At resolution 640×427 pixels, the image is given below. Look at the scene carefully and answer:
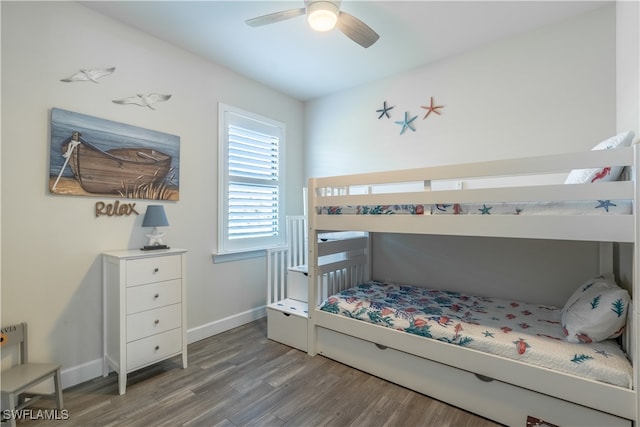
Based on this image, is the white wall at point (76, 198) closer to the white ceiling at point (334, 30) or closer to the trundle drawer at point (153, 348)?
the white ceiling at point (334, 30)

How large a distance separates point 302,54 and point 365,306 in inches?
87.8

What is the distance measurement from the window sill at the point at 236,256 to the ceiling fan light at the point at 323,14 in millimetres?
2109

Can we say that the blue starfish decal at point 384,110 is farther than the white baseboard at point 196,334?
Yes

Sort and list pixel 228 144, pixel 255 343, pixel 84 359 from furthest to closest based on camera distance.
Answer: pixel 228 144
pixel 255 343
pixel 84 359

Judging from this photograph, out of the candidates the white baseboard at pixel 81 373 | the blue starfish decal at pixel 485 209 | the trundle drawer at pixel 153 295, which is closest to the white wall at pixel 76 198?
the white baseboard at pixel 81 373

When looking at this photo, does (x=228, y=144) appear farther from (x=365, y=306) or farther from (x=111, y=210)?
(x=365, y=306)

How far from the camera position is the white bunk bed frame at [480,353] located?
1.32m

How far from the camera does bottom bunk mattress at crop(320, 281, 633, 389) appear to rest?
1.39 m

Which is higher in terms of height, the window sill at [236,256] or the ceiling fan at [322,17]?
the ceiling fan at [322,17]

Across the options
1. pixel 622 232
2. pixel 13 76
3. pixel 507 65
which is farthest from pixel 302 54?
pixel 622 232

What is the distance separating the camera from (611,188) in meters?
1.32

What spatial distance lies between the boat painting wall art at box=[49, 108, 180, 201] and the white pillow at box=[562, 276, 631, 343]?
287 cm

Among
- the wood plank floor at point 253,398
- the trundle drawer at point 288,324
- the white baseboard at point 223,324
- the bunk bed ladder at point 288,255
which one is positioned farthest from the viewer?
the bunk bed ladder at point 288,255

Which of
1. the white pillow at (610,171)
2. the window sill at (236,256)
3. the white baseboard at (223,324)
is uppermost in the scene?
the white pillow at (610,171)
